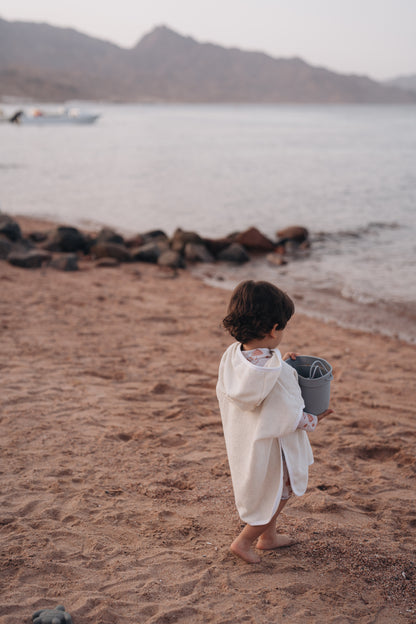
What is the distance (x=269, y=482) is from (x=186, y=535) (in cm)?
75

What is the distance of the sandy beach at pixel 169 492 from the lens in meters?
2.44

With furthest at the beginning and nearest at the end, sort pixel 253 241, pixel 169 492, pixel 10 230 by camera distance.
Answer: pixel 253 241 → pixel 10 230 → pixel 169 492

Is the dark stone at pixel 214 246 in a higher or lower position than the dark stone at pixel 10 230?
lower

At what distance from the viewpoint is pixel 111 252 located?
11.1m

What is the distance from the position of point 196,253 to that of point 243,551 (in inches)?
373

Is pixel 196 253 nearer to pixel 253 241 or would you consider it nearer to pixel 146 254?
pixel 146 254

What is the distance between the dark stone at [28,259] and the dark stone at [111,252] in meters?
1.28

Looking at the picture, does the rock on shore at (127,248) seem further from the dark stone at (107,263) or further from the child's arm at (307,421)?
the child's arm at (307,421)

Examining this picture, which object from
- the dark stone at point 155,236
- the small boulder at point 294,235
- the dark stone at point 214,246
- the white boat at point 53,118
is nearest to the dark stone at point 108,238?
the dark stone at point 155,236

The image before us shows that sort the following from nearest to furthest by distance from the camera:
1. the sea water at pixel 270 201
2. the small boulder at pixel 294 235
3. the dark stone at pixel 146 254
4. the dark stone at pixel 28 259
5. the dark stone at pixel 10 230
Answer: the dark stone at pixel 28 259 < the sea water at pixel 270 201 < the dark stone at pixel 10 230 < the dark stone at pixel 146 254 < the small boulder at pixel 294 235

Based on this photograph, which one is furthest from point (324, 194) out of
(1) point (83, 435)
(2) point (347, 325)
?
(1) point (83, 435)

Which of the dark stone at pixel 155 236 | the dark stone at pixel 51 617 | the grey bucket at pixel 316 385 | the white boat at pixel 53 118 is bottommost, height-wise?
the dark stone at pixel 51 617

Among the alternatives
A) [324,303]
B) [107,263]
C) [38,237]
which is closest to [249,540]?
[324,303]

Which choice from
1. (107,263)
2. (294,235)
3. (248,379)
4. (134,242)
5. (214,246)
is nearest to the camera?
(248,379)
